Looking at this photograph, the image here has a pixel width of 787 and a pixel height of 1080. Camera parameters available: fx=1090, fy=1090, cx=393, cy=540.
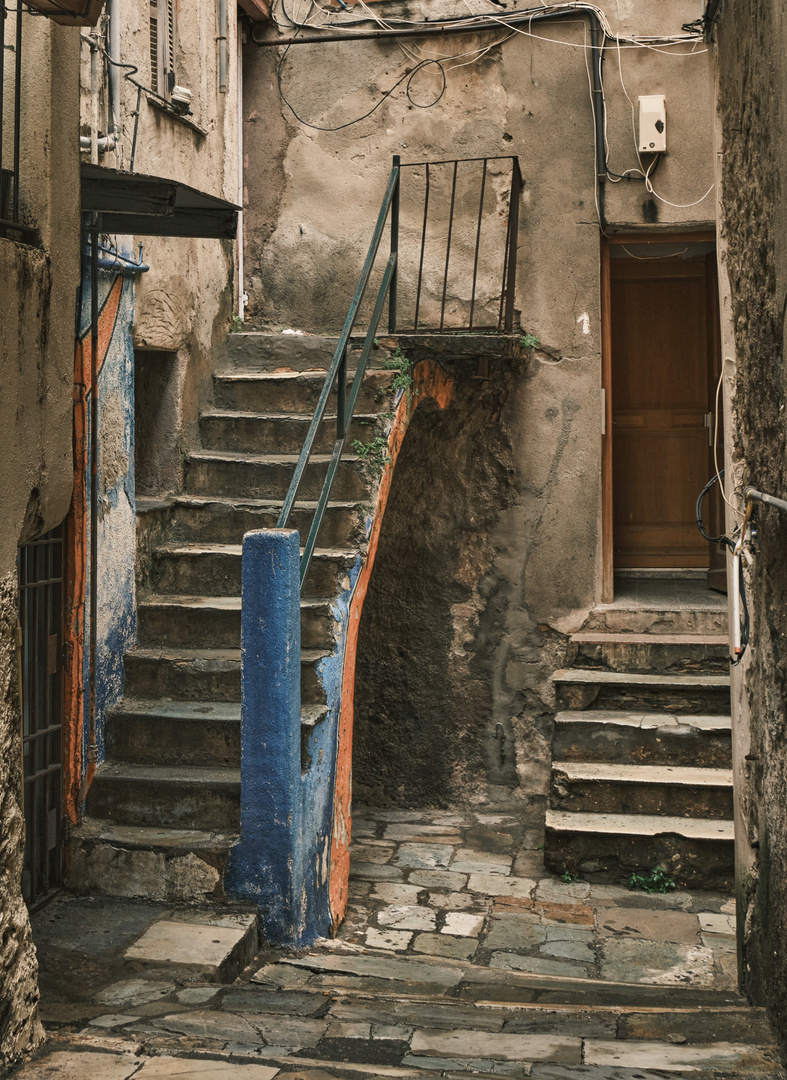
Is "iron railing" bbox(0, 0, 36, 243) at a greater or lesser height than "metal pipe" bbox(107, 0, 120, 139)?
lesser

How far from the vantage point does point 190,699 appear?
5.50 m

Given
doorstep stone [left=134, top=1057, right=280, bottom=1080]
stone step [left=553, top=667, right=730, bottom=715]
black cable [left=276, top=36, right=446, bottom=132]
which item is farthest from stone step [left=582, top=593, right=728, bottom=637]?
doorstep stone [left=134, top=1057, right=280, bottom=1080]

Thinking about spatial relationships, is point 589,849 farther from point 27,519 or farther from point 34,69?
point 34,69

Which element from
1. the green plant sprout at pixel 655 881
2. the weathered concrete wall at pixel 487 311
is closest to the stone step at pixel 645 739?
the green plant sprout at pixel 655 881

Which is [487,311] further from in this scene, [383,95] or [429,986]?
[429,986]

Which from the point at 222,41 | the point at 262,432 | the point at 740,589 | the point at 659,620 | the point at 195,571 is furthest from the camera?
the point at 659,620

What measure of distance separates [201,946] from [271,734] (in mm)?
881

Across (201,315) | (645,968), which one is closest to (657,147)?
(201,315)

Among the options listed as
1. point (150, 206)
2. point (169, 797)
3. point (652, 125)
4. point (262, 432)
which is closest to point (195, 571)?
point (262, 432)

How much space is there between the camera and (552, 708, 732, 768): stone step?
21.0 ft

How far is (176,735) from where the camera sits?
17.2ft

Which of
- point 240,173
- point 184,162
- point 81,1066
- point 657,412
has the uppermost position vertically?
point 240,173

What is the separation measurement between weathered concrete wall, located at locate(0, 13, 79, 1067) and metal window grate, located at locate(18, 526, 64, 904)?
4.27ft

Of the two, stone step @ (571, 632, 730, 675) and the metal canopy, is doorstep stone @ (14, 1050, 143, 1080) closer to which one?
the metal canopy
